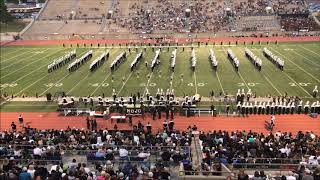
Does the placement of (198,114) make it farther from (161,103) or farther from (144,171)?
(144,171)

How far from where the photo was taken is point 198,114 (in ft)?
79.8

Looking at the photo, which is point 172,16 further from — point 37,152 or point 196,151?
point 37,152

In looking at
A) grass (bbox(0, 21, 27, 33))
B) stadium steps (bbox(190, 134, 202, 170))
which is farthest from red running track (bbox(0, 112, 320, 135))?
grass (bbox(0, 21, 27, 33))

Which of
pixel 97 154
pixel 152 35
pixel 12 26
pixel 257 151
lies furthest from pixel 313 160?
pixel 12 26

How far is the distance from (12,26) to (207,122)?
177ft

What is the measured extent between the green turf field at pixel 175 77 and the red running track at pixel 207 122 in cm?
466

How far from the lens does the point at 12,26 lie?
68.2 m

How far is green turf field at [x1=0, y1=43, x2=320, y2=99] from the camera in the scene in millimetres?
29469

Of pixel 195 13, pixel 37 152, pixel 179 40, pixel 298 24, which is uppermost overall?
pixel 195 13

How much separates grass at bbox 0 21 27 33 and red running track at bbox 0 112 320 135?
44.4m

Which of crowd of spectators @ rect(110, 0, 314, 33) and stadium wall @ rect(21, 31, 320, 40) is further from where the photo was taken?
crowd of spectators @ rect(110, 0, 314, 33)

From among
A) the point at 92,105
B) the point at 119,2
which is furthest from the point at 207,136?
the point at 119,2

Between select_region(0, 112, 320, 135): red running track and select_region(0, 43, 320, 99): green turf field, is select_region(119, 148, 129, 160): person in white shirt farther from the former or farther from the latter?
select_region(0, 43, 320, 99): green turf field

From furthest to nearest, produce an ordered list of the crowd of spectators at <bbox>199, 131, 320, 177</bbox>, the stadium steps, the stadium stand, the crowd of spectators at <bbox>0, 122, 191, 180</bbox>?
the stadium stand < the stadium steps < the crowd of spectators at <bbox>199, 131, 320, 177</bbox> < the crowd of spectators at <bbox>0, 122, 191, 180</bbox>
